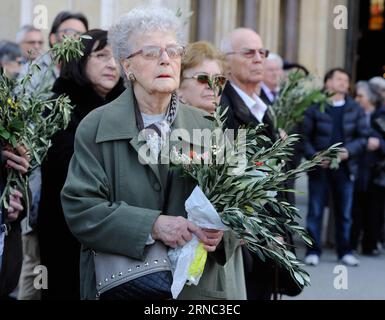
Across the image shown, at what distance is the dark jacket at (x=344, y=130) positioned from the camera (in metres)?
10.8

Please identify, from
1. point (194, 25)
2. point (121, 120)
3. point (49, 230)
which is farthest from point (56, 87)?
point (194, 25)

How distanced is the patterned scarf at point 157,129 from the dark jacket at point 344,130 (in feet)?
21.9

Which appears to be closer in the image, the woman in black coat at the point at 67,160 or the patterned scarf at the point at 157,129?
the patterned scarf at the point at 157,129

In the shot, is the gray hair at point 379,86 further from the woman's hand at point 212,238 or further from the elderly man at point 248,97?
the woman's hand at point 212,238

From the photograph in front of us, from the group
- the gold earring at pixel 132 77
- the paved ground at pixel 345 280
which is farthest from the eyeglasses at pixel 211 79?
the paved ground at pixel 345 280

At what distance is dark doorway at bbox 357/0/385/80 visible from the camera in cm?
2841

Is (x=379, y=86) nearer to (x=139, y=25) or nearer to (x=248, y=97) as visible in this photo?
(x=248, y=97)

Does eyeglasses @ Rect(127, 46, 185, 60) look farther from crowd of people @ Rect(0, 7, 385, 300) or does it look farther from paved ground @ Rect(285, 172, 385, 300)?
paved ground @ Rect(285, 172, 385, 300)

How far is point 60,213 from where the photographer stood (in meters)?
5.45

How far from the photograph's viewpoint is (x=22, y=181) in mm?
4754

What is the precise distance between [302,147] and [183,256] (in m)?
6.98

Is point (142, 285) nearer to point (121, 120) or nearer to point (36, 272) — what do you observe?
point (121, 120)

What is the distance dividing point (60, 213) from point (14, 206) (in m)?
0.68

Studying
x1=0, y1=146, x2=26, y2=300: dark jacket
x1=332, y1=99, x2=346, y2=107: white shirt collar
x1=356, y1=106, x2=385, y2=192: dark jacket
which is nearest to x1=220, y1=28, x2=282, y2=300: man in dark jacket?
x1=0, y1=146, x2=26, y2=300: dark jacket
